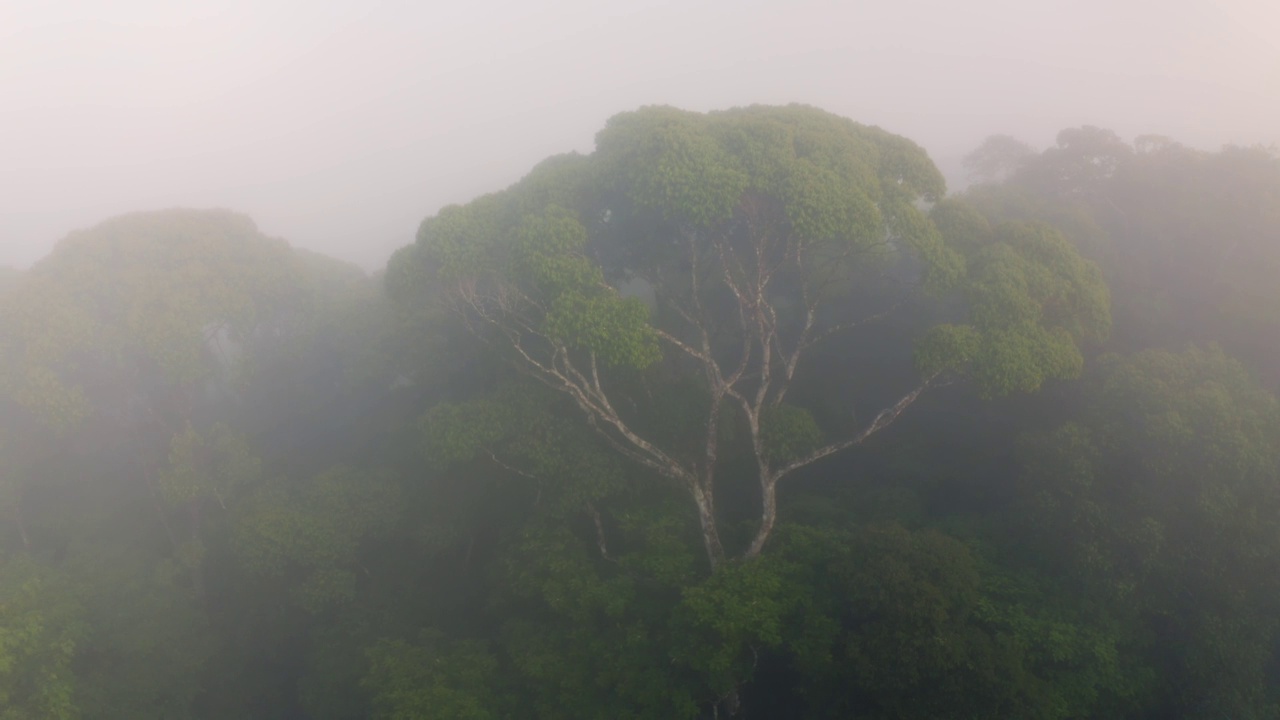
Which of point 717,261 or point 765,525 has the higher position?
point 717,261

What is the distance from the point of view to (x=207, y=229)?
2344 centimetres

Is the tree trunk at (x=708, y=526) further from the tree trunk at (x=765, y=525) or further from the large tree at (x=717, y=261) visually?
the tree trunk at (x=765, y=525)

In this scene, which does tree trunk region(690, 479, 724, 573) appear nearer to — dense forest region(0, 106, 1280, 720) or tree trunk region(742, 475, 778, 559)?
dense forest region(0, 106, 1280, 720)

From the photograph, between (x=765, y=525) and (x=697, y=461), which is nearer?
(x=765, y=525)

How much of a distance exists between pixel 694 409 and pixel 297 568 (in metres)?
12.3

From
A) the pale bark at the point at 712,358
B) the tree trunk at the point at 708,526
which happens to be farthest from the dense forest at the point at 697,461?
the pale bark at the point at 712,358

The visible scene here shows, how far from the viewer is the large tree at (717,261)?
1358cm

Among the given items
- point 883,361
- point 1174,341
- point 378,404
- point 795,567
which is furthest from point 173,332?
point 1174,341

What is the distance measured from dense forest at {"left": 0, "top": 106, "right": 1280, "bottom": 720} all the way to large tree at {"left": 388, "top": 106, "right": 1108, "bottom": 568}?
109 mm

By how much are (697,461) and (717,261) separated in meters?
6.42

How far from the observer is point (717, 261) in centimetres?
1903

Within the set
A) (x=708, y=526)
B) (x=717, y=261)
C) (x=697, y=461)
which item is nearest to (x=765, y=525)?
(x=708, y=526)

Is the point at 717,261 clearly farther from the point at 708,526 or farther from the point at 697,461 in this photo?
the point at 708,526

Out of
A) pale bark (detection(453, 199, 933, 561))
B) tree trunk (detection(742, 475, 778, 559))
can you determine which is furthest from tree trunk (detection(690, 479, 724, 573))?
tree trunk (detection(742, 475, 778, 559))
